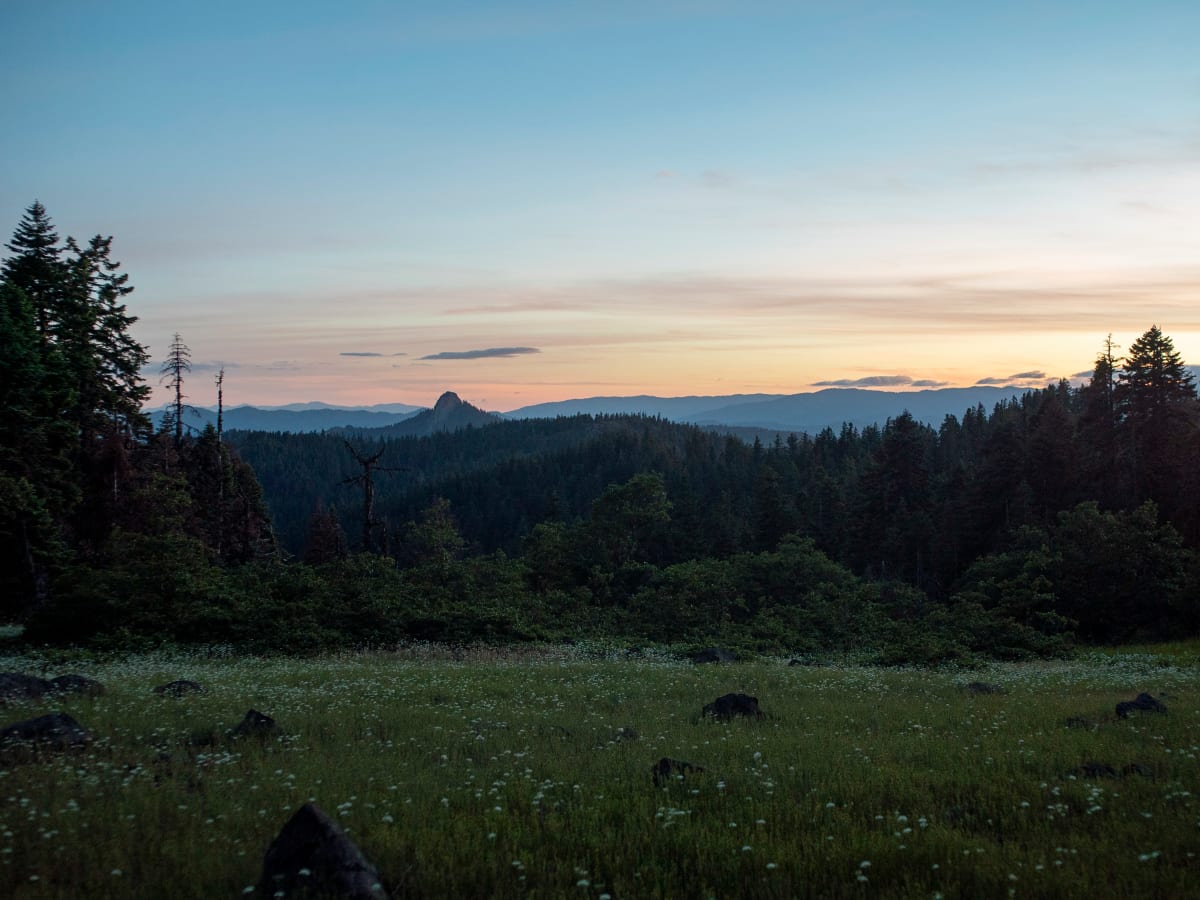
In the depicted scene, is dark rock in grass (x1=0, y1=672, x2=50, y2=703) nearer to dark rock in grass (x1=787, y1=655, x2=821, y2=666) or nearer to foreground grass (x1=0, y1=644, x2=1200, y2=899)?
foreground grass (x1=0, y1=644, x2=1200, y2=899)

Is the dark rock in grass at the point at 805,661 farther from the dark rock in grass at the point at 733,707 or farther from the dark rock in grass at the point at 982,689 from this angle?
the dark rock in grass at the point at 733,707

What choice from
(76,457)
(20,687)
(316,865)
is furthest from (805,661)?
(76,457)

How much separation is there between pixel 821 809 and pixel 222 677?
15.3 m

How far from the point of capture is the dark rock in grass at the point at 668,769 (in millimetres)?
8711

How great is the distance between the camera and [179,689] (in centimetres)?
1438

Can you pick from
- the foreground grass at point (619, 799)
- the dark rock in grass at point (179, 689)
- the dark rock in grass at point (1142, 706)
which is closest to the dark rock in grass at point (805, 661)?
the foreground grass at point (619, 799)

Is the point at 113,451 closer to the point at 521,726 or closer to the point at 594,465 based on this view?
the point at 521,726

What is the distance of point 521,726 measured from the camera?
12000 mm

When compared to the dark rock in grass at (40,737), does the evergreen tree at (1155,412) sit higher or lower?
higher

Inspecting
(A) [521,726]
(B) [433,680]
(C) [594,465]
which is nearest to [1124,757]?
(A) [521,726]

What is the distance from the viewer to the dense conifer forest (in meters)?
26.3

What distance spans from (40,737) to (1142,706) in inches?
638

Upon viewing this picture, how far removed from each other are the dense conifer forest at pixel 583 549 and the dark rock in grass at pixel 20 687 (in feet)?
34.8

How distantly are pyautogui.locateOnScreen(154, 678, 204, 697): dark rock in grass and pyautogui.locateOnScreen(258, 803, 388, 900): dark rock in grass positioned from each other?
9.74 m
